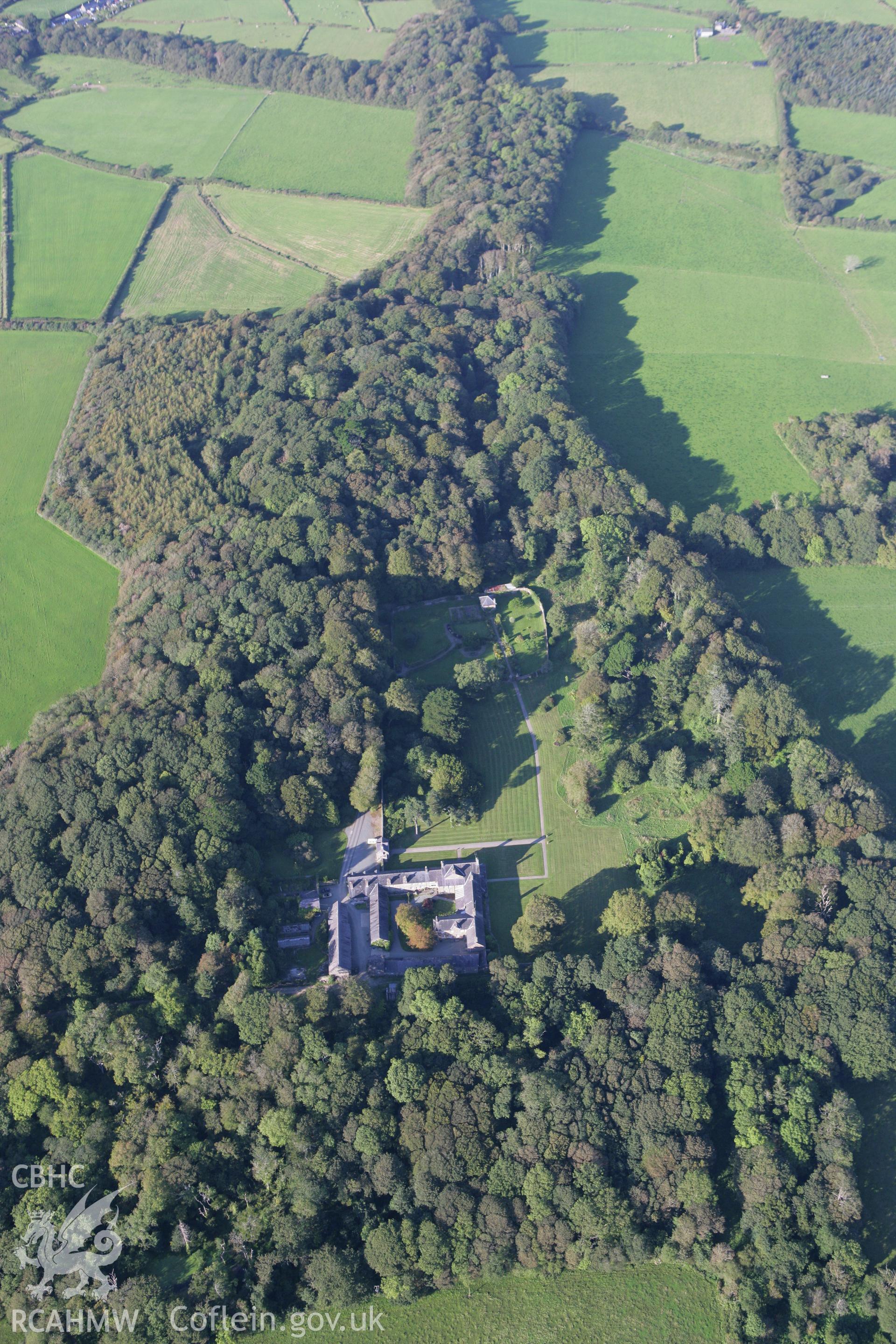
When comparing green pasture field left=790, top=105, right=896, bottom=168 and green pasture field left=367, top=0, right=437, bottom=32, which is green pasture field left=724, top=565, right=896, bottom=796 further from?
green pasture field left=367, top=0, right=437, bottom=32

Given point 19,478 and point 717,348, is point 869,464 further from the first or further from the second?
point 19,478

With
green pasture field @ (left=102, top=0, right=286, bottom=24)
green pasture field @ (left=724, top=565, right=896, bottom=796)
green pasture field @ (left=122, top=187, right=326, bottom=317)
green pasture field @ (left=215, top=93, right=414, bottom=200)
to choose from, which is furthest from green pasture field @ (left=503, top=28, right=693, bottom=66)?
green pasture field @ (left=724, top=565, right=896, bottom=796)

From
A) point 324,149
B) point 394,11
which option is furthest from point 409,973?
point 394,11

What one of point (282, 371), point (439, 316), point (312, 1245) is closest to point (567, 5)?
point (439, 316)

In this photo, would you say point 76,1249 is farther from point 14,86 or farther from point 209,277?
point 14,86

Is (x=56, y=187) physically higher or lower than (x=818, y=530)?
higher

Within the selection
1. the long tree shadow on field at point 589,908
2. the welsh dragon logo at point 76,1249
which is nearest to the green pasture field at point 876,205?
Answer: the long tree shadow on field at point 589,908

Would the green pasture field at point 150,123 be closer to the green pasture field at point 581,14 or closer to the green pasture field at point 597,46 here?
the green pasture field at point 597,46
